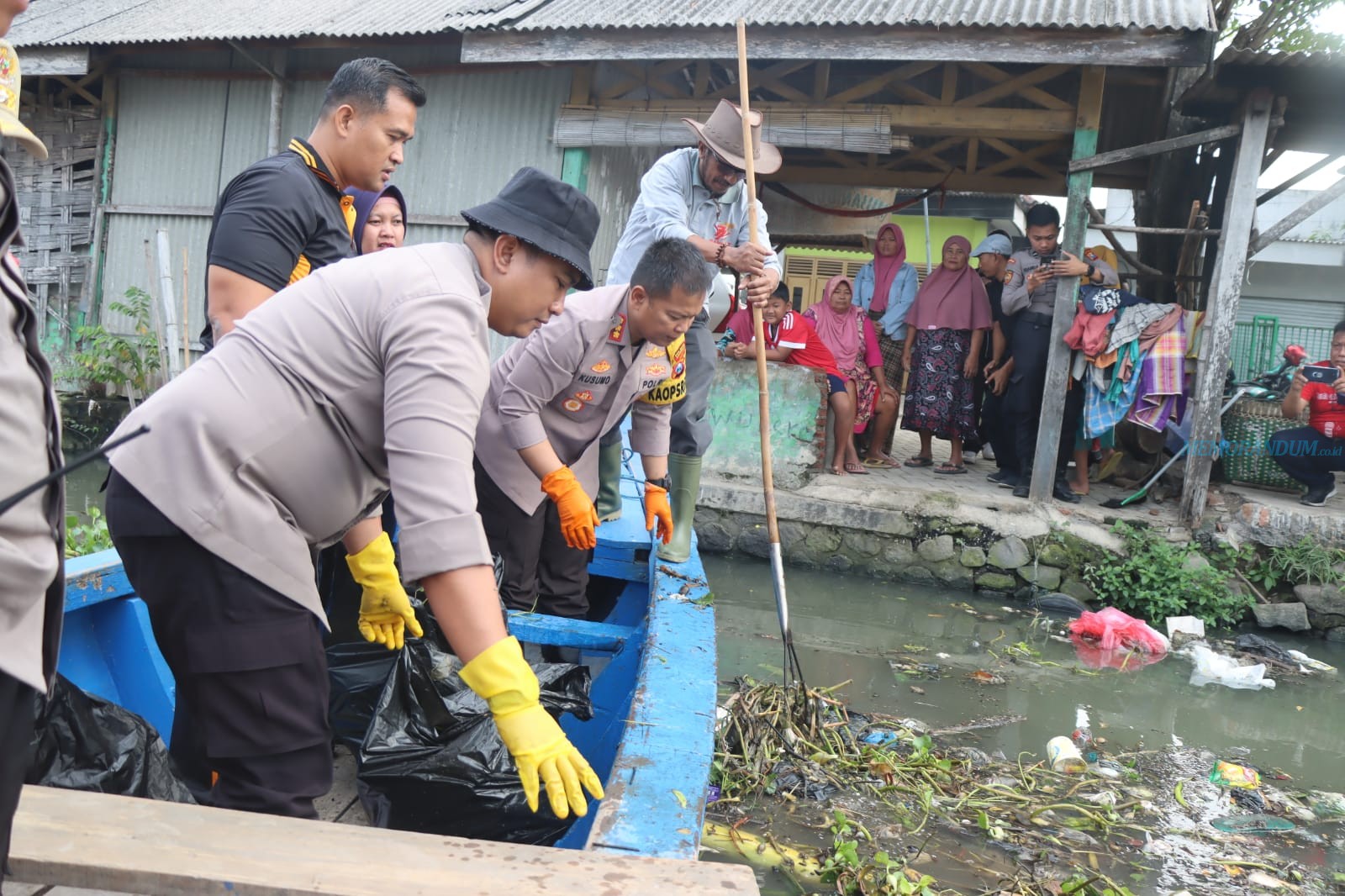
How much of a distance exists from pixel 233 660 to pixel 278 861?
44 cm

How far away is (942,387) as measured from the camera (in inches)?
324

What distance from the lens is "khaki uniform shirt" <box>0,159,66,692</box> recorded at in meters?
1.11

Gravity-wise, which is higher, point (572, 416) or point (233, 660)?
point (572, 416)

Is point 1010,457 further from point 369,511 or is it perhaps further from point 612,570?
point 369,511

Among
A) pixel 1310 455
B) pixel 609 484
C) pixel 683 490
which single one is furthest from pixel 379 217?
pixel 1310 455

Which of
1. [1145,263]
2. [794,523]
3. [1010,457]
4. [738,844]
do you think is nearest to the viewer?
[738,844]

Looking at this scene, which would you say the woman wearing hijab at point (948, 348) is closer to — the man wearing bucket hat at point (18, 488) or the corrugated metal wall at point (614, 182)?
the corrugated metal wall at point (614, 182)

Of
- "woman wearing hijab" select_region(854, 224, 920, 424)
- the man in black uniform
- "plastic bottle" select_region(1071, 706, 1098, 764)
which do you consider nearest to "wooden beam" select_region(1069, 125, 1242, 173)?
"woman wearing hijab" select_region(854, 224, 920, 424)

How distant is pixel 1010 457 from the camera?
809cm

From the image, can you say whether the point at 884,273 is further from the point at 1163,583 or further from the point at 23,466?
the point at 23,466

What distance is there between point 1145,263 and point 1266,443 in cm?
261

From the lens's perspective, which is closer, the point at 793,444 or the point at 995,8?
the point at 995,8

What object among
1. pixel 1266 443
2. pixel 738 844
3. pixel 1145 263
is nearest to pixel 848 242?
pixel 1145 263

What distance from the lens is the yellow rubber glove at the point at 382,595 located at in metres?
2.27
